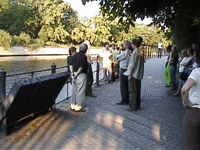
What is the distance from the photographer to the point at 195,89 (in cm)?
362

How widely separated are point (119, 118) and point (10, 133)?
8.21ft

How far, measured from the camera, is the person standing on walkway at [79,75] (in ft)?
23.6

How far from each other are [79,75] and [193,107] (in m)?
3.97

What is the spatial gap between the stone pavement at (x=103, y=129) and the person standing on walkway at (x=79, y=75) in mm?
293

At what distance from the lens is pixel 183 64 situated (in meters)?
8.29

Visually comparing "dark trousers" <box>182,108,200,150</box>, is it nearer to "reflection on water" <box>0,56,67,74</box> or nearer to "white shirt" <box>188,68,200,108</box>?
"white shirt" <box>188,68,200,108</box>

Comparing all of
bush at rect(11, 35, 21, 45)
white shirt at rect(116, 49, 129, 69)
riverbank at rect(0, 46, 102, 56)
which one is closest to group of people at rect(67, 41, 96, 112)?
white shirt at rect(116, 49, 129, 69)

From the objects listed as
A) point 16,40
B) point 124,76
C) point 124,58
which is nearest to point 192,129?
point 124,76

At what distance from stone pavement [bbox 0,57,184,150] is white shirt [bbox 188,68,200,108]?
1524 millimetres

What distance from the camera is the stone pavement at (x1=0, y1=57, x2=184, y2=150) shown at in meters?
5.00

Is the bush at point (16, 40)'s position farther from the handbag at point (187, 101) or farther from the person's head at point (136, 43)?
the handbag at point (187, 101)

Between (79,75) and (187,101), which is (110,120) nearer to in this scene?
(79,75)

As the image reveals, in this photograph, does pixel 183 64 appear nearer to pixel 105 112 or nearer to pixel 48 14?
pixel 105 112

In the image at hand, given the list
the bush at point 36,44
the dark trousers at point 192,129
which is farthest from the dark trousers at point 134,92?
the bush at point 36,44
